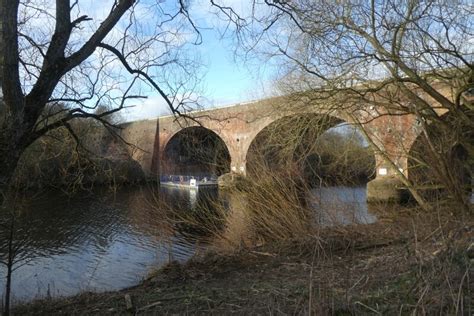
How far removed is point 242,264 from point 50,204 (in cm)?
1785

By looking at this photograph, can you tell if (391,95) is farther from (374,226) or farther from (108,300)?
(108,300)

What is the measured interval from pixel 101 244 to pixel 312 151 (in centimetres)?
776

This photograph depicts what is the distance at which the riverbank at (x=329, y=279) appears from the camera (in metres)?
2.84

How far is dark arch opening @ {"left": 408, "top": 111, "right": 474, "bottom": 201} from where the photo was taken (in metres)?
9.03

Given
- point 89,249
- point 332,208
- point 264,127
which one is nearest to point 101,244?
point 89,249

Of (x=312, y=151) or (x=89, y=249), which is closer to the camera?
(x=312, y=151)

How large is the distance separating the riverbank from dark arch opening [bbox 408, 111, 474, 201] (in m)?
1.15

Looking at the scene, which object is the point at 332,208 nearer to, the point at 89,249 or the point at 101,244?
the point at 89,249

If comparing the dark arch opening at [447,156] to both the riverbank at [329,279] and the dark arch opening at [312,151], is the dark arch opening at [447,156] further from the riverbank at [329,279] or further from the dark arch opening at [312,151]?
the dark arch opening at [312,151]

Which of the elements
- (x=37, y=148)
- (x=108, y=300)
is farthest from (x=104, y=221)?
(x=108, y=300)

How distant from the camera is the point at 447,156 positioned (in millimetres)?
9320

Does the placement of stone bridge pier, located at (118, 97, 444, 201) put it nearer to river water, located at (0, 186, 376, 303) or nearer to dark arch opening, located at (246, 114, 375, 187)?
dark arch opening, located at (246, 114, 375, 187)

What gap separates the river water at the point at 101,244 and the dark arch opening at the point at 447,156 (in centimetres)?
178

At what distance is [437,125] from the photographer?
32.3 feet
